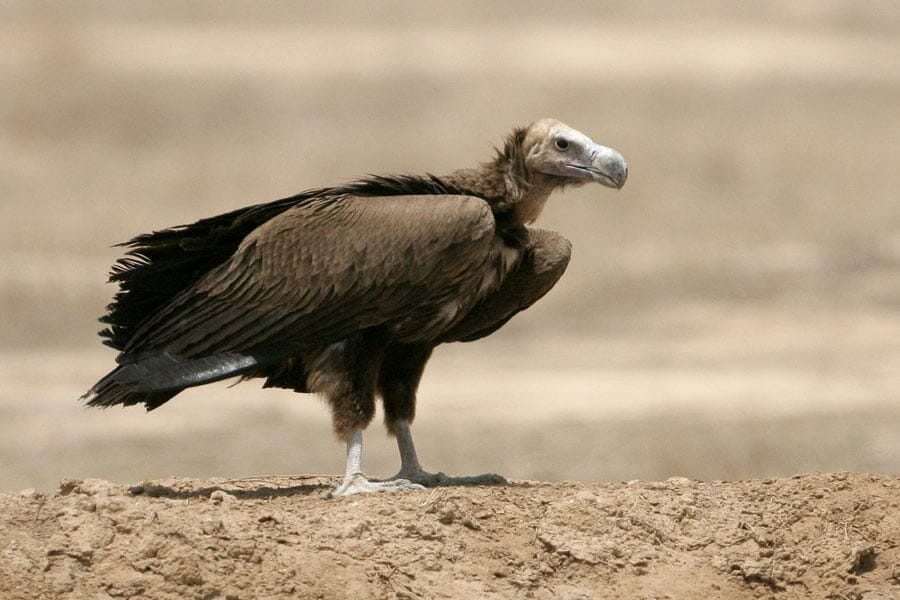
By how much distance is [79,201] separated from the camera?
3031 cm

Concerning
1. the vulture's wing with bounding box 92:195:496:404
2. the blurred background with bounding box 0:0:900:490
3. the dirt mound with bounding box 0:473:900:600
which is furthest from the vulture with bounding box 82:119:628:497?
the blurred background with bounding box 0:0:900:490

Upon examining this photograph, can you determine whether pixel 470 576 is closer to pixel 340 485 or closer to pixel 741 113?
pixel 340 485

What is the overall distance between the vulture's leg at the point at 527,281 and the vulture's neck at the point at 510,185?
17 cm

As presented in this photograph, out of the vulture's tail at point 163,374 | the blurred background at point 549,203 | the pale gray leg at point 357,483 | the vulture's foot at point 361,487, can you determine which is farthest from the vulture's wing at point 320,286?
the blurred background at point 549,203

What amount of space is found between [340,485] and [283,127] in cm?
2537

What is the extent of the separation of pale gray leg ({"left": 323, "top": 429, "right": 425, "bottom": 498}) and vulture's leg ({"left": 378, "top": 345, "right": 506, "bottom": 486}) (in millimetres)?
504

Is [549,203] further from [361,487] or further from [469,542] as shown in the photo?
[469,542]

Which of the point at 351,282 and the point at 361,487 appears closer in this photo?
the point at 351,282

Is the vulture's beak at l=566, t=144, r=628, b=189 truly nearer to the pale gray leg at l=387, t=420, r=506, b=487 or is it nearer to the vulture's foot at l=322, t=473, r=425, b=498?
the pale gray leg at l=387, t=420, r=506, b=487

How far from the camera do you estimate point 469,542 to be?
8.79m

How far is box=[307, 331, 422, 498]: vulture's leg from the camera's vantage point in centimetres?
942

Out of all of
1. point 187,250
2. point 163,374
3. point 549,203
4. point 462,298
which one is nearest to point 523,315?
point 549,203

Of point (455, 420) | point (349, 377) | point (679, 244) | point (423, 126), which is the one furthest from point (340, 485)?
point (423, 126)

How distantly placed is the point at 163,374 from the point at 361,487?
122 cm
